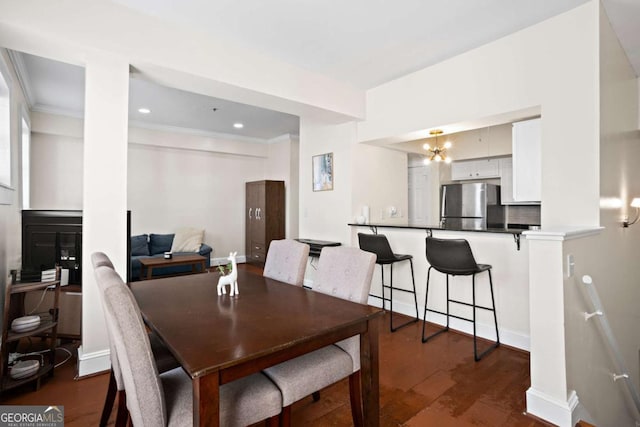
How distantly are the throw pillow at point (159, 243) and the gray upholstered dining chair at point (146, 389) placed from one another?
16.1 feet

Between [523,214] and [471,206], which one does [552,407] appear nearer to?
[471,206]

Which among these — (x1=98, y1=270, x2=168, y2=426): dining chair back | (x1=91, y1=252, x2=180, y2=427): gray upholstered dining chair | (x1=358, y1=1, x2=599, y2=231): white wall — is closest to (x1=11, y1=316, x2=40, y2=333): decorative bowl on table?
(x1=91, y1=252, x2=180, y2=427): gray upholstered dining chair

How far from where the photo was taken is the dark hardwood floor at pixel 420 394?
74.7 inches

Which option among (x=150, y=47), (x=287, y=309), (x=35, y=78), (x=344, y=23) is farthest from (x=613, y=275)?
(x=35, y=78)

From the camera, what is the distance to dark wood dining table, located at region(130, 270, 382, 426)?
1059mm

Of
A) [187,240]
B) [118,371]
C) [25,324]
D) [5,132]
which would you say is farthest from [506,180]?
[5,132]

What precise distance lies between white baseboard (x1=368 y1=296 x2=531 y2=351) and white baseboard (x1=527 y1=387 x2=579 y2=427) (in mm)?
893

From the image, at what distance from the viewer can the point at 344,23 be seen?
2701mm

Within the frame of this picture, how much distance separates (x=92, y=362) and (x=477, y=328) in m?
3.23

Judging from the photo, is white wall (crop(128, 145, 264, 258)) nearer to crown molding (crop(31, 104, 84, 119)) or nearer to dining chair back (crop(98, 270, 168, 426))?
crown molding (crop(31, 104, 84, 119))

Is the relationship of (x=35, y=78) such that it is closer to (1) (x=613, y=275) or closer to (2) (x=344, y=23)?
(2) (x=344, y=23)

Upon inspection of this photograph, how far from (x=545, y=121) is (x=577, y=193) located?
630 millimetres

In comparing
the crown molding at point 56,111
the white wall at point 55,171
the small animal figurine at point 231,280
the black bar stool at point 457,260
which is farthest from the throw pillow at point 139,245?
the black bar stool at point 457,260

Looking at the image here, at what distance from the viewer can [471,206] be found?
5.36 m
